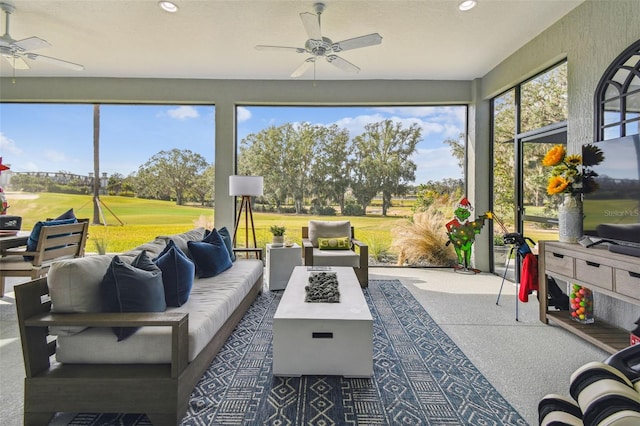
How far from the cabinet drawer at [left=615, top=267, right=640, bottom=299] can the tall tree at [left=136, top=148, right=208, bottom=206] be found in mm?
5483

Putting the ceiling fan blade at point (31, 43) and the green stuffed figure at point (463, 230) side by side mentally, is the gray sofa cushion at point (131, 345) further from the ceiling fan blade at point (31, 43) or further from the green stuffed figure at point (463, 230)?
the green stuffed figure at point (463, 230)

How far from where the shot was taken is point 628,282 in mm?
2242

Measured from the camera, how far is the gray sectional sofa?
1.65 metres

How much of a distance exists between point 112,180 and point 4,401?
4.47m

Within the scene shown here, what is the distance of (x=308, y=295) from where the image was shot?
2625 millimetres

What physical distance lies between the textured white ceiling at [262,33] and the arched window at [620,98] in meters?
0.89

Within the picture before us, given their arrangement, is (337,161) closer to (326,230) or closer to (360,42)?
(326,230)

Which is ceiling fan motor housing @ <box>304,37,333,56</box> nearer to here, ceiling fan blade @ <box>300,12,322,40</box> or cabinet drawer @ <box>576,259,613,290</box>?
ceiling fan blade @ <box>300,12,322,40</box>

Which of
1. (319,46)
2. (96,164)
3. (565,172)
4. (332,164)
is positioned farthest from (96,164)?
(565,172)

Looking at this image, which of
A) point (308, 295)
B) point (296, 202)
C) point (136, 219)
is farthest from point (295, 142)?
point (308, 295)

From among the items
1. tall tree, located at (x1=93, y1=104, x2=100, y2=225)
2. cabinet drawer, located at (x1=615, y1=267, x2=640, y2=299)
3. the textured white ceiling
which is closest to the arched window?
the textured white ceiling

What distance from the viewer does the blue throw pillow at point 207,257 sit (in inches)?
124

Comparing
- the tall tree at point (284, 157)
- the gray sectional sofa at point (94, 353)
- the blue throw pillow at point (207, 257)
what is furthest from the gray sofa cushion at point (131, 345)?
the tall tree at point (284, 157)

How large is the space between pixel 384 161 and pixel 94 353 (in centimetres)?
490
